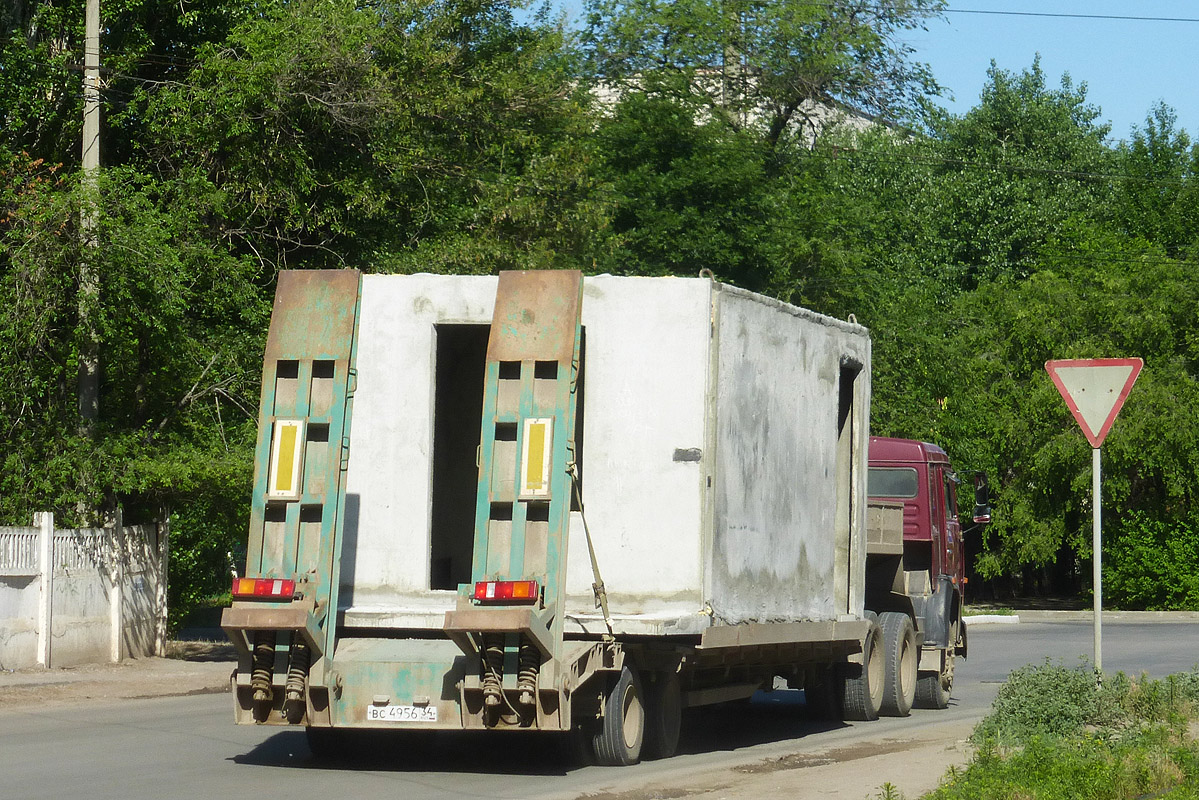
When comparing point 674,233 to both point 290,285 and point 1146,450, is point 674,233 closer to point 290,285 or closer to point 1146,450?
point 1146,450

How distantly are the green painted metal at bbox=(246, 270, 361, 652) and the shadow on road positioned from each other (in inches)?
57.7

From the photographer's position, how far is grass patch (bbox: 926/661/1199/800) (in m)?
8.54

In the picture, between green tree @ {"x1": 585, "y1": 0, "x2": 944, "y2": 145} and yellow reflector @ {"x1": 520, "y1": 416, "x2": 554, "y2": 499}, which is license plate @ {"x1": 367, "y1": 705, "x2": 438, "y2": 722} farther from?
green tree @ {"x1": 585, "y1": 0, "x2": 944, "y2": 145}

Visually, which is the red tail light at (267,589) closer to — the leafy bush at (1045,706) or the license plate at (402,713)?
the license plate at (402,713)

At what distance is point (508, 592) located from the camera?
31.8 ft

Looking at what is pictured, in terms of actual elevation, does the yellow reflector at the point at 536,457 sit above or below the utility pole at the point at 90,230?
below

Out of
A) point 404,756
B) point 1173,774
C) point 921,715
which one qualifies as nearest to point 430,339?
point 404,756

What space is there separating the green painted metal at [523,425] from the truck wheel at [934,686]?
25.3 feet

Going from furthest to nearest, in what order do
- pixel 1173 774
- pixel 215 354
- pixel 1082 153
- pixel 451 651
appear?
pixel 1082 153 < pixel 215 354 < pixel 451 651 < pixel 1173 774

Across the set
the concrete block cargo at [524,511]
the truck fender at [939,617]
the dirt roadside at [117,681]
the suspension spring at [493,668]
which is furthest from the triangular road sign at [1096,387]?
the dirt roadside at [117,681]

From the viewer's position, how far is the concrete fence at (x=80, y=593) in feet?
59.2

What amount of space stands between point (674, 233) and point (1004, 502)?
407 inches

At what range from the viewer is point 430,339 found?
36.2 feet

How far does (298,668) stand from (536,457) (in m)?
2.01
